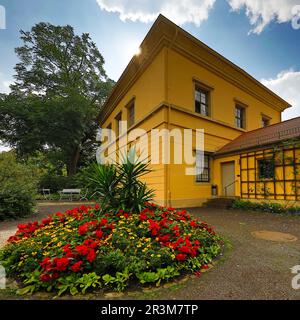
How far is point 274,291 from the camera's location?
2.26 metres

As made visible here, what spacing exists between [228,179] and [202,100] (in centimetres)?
484

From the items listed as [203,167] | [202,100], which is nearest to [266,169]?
[203,167]

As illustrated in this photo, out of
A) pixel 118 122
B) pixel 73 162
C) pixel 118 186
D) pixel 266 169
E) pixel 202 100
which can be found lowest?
pixel 118 186

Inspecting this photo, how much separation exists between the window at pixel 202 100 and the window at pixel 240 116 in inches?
121

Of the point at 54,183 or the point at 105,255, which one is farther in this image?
the point at 54,183

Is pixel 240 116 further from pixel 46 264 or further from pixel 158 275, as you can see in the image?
pixel 46 264

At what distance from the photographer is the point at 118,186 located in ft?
14.9

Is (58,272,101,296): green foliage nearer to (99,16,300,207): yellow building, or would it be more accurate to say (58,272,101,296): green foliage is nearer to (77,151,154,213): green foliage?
(77,151,154,213): green foliage

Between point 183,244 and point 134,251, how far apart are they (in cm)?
80

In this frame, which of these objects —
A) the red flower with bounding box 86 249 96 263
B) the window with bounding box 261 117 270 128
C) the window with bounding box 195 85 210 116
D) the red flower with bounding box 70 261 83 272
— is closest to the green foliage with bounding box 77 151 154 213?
the red flower with bounding box 86 249 96 263

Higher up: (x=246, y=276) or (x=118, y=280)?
(x=118, y=280)

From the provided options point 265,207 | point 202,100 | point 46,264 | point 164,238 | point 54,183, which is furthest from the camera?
point 54,183

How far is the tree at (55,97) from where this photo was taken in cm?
1783
